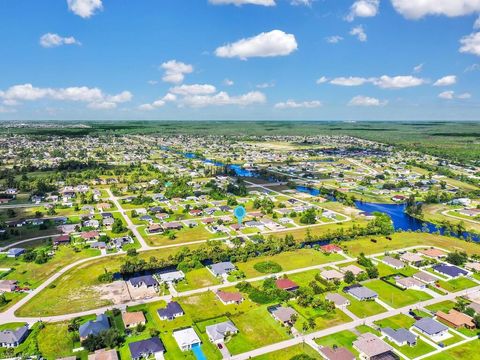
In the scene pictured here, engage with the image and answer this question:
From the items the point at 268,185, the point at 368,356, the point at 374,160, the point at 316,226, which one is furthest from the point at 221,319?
the point at 374,160

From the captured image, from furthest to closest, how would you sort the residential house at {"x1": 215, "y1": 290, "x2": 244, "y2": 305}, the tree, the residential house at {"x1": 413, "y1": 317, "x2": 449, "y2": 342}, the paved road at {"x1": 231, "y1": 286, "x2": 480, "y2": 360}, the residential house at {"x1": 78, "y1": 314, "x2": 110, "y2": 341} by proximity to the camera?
the tree, the residential house at {"x1": 215, "y1": 290, "x2": 244, "y2": 305}, the residential house at {"x1": 413, "y1": 317, "x2": 449, "y2": 342}, the residential house at {"x1": 78, "y1": 314, "x2": 110, "y2": 341}, the paved road at {"x1": 231, "y1": 286, "x2": 480, "y2": 360}

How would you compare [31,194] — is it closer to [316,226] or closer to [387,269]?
[316,226]

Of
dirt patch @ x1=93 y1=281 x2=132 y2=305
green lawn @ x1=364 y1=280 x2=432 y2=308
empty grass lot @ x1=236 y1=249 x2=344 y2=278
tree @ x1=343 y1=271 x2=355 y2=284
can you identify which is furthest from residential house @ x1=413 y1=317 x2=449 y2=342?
dirt patch @ x1=93 y1=281 x2=132 y2=305

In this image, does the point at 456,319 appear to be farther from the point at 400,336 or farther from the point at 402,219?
the point at 402,219

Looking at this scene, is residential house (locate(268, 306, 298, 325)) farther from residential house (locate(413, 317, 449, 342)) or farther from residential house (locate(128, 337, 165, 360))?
residential house (locate(413, 317, 449, 342))

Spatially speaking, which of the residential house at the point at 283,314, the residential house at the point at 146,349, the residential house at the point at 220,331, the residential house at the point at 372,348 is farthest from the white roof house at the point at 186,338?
the residential house at the point at 372,348

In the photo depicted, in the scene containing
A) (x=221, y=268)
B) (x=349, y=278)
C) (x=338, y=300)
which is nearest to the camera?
(x=338, y=300)

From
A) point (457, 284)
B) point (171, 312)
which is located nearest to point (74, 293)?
point (171, 312)

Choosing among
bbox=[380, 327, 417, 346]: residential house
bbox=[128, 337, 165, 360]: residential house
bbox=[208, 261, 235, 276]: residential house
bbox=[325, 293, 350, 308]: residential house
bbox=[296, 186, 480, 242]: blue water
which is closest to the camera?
bbox=[128, 337, 165, 360]: residential house
